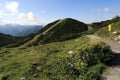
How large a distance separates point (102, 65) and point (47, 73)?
6689 millimetres

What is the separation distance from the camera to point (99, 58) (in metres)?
26.6

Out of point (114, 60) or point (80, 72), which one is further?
point (114, 60)

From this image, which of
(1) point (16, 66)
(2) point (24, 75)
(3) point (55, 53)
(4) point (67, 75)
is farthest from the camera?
(3) point (55, 53)

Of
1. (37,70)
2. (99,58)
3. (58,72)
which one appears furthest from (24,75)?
(99,58)

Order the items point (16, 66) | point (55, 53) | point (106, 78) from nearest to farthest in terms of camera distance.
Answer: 1. point (106, 78)
2. point (16, 66)
3. point (55, 53)

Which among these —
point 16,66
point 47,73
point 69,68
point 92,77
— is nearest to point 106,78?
point 92,77

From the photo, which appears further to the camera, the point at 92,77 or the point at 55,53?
the point at 55,53

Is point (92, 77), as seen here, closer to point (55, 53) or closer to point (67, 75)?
point (67, 75)

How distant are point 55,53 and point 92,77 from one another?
54.7 feet

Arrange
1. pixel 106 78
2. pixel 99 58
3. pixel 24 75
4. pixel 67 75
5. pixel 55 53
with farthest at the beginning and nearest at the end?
1. pixel 55 53
2. pixel 24 75
3. pixel 99 58
4. pixel 67 75
5. pixel 106 78

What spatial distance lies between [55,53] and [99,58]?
44.3ft

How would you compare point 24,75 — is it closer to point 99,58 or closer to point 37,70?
point 37,70

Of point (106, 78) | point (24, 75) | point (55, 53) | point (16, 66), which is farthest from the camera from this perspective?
point (55, 53)

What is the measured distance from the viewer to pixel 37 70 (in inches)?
1184
